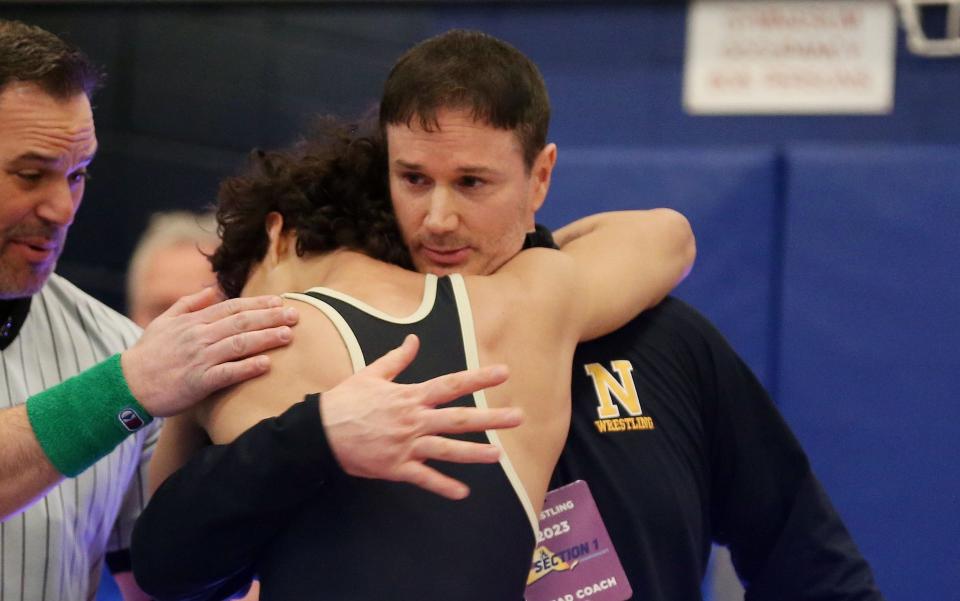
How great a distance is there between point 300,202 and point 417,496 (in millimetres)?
589

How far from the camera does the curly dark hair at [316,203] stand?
1.90m

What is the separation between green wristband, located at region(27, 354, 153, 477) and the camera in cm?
175

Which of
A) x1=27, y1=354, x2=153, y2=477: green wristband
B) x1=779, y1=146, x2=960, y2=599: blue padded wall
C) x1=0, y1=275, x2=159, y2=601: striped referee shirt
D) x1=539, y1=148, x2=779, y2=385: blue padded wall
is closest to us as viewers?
x1=27, y1=354, x2=153, y2=477: green wristband

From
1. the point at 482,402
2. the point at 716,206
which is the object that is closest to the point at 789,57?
the point at 716,206

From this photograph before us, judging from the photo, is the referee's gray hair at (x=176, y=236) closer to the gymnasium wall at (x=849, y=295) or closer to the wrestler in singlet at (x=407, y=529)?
the gymnasium wall at (x=849, y=295)

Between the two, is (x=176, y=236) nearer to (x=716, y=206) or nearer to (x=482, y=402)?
(x=716, y=206)

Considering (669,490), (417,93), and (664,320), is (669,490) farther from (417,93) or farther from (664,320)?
(417,93)

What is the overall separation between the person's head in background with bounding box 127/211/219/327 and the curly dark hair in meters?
1.50

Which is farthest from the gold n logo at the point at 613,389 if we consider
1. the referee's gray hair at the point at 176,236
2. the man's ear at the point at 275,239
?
the referee's gray hair at the point at 176,236

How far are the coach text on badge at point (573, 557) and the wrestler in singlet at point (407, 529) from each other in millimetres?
184

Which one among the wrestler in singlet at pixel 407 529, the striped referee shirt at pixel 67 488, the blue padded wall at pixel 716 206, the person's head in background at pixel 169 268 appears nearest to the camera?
the wrestler in singlet at pixel 407 529

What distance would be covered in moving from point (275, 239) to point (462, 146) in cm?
36

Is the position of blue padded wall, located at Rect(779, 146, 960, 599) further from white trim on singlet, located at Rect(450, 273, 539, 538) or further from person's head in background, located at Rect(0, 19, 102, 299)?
person's head in background, located at Rect(0, 19, 102, 299)

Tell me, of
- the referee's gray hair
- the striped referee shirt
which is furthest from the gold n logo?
the referee's gray hair
